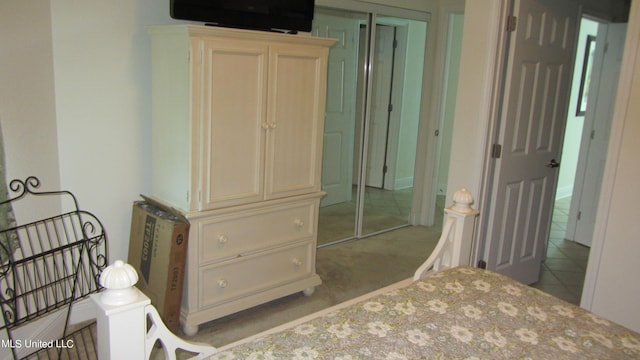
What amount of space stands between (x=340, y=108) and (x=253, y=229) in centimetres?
199

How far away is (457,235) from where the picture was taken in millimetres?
1983

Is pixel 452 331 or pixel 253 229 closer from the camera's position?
pixel 452 331

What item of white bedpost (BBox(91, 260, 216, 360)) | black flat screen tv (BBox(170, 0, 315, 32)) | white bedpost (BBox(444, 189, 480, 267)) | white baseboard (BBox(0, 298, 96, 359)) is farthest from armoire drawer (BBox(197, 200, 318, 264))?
white bedpost (BBox(91, 260, 216, 360))

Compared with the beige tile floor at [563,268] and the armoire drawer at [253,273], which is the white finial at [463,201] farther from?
the beige tile floor at [563,268]

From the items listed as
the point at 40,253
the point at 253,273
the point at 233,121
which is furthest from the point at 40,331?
the point at 233,121

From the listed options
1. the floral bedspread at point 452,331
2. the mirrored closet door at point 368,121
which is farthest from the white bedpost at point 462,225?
the mirrored closet door at point 368,121

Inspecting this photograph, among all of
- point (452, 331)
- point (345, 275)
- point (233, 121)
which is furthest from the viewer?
point (345, 275)

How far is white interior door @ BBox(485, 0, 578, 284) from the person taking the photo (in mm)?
2814

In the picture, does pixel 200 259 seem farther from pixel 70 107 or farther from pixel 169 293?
pixel 70 107

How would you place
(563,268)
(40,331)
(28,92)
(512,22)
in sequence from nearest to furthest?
1. (28,92)
2. (40,331)
3. (512,22)
4. (563,268)

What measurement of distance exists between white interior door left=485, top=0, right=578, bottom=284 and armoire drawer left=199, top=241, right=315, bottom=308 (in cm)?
116

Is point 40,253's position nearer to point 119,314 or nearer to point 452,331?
point 119,314

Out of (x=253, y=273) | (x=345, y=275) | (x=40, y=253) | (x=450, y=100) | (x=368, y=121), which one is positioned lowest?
(x=345, y=275)

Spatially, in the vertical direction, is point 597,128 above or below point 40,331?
above
